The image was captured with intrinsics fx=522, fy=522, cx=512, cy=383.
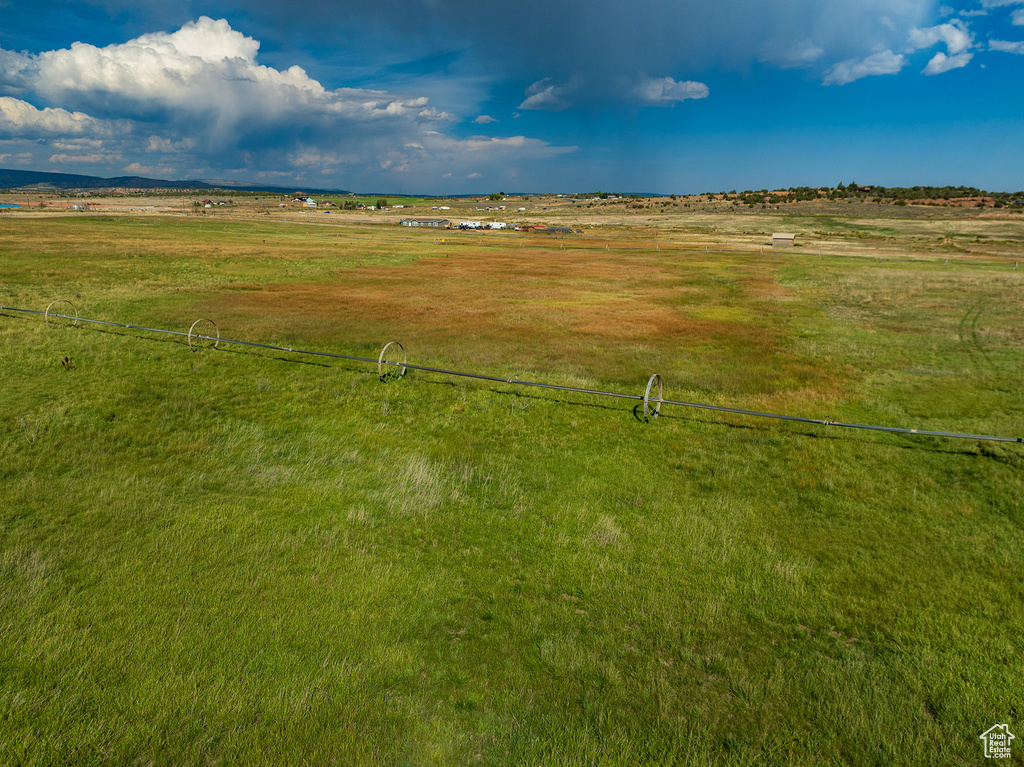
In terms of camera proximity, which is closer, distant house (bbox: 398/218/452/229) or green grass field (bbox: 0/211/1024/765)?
green grass field (bbox: 0/211/1024/765)

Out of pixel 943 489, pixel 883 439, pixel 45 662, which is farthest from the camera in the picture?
pixel 883 439

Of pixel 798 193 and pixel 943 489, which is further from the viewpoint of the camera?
pixel 798 193

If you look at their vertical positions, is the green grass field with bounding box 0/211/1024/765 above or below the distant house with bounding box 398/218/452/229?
below

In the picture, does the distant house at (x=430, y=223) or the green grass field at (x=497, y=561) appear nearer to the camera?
the green grass field at (x=497, y=561)

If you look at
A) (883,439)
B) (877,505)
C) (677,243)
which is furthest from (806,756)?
(677,243)

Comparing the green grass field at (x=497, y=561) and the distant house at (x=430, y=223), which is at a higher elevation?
the distant house at (x=430, y=223)

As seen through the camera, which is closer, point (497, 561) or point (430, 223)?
point (497, 561)

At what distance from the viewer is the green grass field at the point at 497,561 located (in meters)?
5.92

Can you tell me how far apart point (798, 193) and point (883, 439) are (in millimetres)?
213973

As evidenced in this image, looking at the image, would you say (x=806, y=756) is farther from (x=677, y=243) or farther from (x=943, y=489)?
(x=677, y=243)

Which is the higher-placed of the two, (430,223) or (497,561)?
(430,223)

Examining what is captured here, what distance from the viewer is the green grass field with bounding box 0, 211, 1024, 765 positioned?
592 cm

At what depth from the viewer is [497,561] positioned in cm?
909

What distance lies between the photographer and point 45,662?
6.32 m
